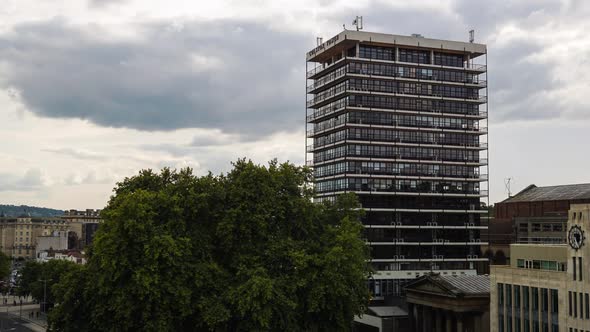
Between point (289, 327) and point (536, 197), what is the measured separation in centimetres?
7783

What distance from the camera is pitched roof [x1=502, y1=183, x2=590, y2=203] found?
367 ft

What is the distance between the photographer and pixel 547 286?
2280 inches

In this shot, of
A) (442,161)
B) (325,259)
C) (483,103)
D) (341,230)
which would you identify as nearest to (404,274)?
(442,161)

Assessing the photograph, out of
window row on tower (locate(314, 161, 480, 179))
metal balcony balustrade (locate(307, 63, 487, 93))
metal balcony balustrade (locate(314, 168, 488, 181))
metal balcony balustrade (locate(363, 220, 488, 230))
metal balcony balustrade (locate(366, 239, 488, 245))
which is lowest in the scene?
metal balcony balustrade (locate(366, 239, 488, 245))

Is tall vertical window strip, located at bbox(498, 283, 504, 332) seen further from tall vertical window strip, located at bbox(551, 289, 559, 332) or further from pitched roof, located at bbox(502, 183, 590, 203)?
pitched roof, located at bbox(502, 183, 590, 203)

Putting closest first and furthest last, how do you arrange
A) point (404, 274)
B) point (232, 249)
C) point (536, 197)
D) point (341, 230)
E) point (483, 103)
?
point (232, 249) → point (341, 230) → point (404, 274) → point (483, 103) → point (536, 197)

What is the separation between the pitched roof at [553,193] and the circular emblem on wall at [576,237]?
58.1 m

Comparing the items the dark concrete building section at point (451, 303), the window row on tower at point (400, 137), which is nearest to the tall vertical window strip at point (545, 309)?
the dark concrete building section at point (451, 303)

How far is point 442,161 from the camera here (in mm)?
107125

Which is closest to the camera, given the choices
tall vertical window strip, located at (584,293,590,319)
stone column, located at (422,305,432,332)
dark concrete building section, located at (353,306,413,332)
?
tall vertical window strip, located at (584,293,590,319)

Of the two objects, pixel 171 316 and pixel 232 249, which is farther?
pixel 232 249

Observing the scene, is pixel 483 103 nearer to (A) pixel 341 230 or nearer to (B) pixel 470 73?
(B) pixel 470 73

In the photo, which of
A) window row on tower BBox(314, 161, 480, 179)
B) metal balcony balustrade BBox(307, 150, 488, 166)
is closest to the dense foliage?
metal balcony balustrade BBox(307, 150, 488, 166)

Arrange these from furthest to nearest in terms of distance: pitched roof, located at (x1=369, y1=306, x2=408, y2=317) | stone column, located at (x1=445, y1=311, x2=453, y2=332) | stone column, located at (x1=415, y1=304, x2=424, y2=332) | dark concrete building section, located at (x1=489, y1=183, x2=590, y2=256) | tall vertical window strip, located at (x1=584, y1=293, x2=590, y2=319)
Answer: dark concrete building section, located at (x1=489, y1=183, x2=590, y2=256) < pitched roof, located at (x1=369, y1=306, x2=408, y2=317) < stone column, located at (x1=415, y1=304, x2=424, y2=332) < stone column, located at (x1=445, y1=311, x2=453, y2=332) < tall vertical window strip, located at (x1=584, y1=293, x2=590, y2=319)
